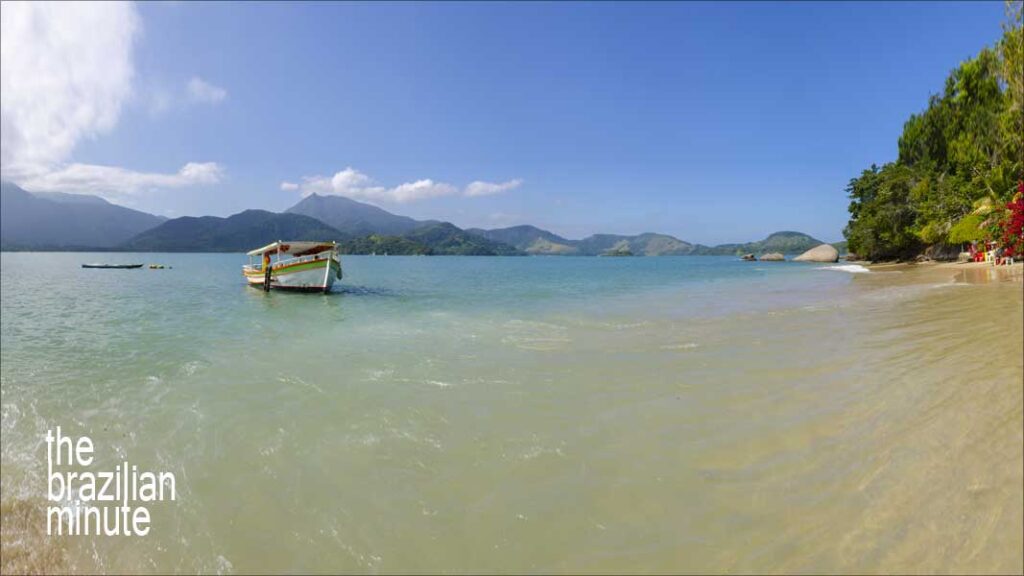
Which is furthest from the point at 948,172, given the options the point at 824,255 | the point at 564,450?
the point at 564,450

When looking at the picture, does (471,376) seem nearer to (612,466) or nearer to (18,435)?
(612,466)

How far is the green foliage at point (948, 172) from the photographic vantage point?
3303cm

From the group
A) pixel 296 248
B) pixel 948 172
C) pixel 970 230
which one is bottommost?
pixel 296 248

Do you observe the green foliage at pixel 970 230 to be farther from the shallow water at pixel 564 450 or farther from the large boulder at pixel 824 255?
the large boulder at pixel 824 255

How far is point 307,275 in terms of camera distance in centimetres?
3183

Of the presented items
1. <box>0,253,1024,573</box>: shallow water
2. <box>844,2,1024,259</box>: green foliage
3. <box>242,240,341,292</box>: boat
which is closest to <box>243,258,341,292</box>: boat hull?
<box>242,240,341,292</box>: boat

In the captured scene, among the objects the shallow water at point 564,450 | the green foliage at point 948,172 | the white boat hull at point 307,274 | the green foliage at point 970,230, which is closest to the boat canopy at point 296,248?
the white boat hull at point 307,274

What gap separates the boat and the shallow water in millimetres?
20172

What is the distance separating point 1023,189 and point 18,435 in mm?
33671

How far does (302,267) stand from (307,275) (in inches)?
25.7

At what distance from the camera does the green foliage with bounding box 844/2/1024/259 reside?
3303 centimetres

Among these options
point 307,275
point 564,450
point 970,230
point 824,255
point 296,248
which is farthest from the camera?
point 824,255

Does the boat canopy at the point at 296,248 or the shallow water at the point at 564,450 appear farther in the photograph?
the boat canopy at the point at 296,248

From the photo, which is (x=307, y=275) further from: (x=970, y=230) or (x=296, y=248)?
(x=970, y=230)
